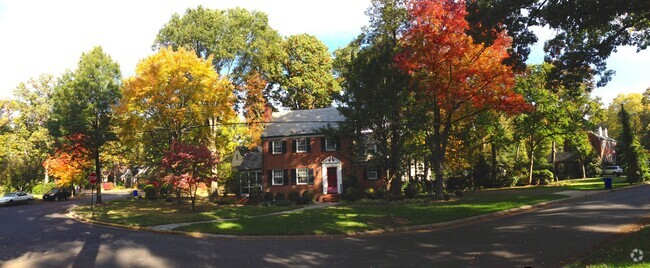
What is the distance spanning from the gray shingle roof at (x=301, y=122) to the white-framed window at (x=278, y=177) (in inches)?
125

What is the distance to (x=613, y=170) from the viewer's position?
52.6 m

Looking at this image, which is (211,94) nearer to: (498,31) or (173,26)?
(173,26)

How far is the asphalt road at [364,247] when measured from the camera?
10.0 metres

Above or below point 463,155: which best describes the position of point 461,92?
above

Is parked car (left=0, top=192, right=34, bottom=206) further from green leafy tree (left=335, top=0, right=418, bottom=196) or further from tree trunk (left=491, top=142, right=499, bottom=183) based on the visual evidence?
tree trunk (left=491, top=142, right=499, bottom=183)

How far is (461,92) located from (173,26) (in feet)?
84.1

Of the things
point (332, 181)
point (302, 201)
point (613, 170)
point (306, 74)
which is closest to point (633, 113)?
point (613, 170)

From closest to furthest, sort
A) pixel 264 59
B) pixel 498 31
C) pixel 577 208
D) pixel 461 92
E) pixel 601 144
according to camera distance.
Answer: pixel 498 31
pixel 577 208
pixel 461 92
pixel 264 59
pixel 601 144

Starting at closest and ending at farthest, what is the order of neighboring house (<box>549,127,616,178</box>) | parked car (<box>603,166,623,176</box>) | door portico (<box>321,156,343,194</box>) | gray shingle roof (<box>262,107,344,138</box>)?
door portico (<box>321,156,343,194</box>) → gray shingle roof (<box>262,107,344,138</box>) → parked car (<box>603,166,623,176</box>) → neighboring house (<box>549,127,616,178</box>)

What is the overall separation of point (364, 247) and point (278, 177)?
23486mm

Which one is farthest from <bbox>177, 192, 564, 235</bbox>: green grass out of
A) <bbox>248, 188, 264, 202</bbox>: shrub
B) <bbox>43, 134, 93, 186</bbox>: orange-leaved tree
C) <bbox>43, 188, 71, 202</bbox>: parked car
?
<bbox>43, 188, 71, 202</bbox>: parked car

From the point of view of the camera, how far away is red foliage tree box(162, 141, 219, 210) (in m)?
23.4

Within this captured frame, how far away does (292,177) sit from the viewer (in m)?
34.6

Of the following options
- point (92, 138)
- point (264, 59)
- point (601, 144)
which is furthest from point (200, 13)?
point (601, 144)
